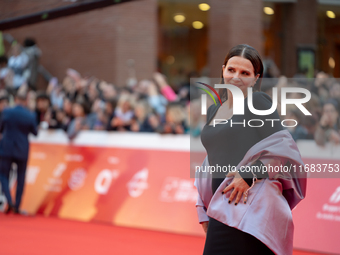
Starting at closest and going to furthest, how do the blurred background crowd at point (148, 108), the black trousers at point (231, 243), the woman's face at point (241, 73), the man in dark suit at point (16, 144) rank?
the black trousers at point (231, 243) → the woman's face at point (241, 73) → the blurred background crowd at point (148, 108) → the man in dark suit at point (16, 144)

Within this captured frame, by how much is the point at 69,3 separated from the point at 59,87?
626cm

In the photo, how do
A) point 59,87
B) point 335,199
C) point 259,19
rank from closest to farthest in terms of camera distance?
point 335,199 < point 59,87 < point 259,19

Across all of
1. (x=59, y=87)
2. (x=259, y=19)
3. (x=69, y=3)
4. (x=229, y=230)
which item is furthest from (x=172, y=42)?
(x=229, y=230)

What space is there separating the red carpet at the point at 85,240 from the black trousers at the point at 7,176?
0.62m

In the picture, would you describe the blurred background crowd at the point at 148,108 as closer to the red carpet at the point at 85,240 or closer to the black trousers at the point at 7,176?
the black trousers at the point at 7,176

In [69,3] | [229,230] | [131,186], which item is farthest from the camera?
[131,186]

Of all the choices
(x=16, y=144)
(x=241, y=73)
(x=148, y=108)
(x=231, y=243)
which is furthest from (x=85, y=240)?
(x=241, y=73)

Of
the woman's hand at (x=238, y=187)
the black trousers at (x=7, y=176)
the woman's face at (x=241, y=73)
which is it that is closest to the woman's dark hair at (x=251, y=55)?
the woman's face at (x=241, y=73)

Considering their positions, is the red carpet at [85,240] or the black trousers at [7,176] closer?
the red carpet at [85,240]

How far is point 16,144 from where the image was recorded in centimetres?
925

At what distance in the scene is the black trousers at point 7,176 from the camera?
30.4 feet

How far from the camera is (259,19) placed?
15.8 meters

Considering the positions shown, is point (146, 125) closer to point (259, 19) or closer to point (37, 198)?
point (37, 198)

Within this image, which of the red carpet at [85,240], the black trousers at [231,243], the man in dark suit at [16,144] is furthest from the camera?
the man in dark suit at [16,144]
